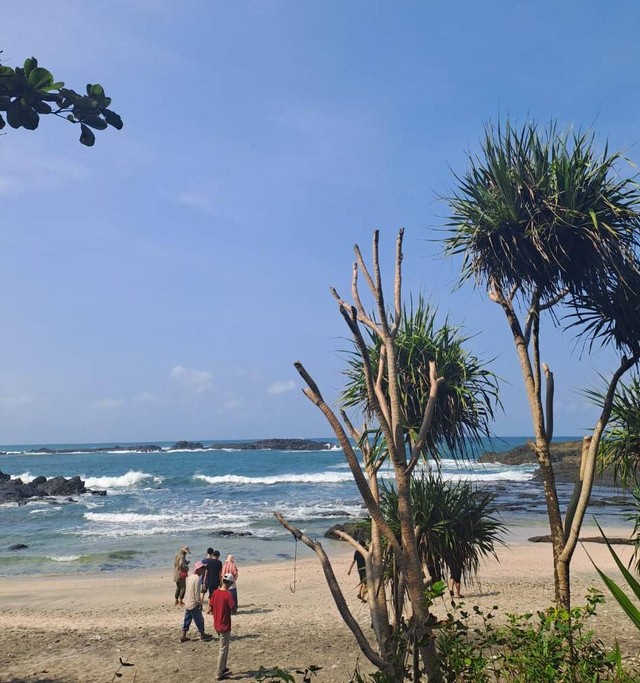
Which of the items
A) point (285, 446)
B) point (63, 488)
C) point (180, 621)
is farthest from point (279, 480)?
point (285, 446)

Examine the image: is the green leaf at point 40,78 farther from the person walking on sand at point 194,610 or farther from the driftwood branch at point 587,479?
the person walking on sand at point 194,610

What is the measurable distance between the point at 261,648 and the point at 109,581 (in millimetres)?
9997

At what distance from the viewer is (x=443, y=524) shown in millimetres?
8969

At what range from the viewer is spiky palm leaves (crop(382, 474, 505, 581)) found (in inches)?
352

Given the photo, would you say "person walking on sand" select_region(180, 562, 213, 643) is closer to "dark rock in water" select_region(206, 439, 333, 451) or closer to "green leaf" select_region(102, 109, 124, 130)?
"green leaf" select_region(102, 109, 124, 130)

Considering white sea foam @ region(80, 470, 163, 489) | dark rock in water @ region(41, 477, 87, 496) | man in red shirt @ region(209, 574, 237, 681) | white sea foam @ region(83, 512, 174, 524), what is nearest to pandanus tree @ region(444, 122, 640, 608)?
man in red shirt @ region(209, 574, 237, 681)

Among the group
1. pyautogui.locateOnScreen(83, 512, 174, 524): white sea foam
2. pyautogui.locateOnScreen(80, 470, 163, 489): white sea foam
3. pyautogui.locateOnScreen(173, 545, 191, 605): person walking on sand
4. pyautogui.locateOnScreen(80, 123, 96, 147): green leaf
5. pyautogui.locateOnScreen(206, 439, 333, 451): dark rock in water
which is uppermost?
pyautogui.locateOnScreen(80, 123, 96, 147): green leaf

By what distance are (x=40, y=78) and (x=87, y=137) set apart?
1.19ft

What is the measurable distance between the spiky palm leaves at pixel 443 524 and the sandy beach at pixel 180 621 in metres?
1.73

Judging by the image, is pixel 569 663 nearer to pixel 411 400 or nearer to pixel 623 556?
pixel 411 400

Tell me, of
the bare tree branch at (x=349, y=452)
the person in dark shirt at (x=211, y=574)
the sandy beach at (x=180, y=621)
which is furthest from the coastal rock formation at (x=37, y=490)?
the bare tree branch at (x=349, y=452)

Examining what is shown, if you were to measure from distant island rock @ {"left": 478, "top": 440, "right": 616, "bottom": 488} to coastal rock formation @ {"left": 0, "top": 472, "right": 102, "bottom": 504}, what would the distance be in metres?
33.7

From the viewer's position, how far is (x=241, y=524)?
106 ft

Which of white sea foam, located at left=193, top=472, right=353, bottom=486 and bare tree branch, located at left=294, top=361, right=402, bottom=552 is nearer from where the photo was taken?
bare tree branch, located at left=294, top=361, right=402, bottom=552
